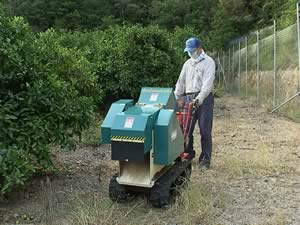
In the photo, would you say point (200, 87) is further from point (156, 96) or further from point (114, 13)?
point (114, 13)

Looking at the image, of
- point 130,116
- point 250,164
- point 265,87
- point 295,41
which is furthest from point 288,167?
point 265,87

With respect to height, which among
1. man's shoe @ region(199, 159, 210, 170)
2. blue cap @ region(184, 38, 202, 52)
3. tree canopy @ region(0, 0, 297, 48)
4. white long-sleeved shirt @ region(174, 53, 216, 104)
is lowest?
man's shoe @ region(199, 159, 210, 170)

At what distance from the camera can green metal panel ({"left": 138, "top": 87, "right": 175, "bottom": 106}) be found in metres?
4.87

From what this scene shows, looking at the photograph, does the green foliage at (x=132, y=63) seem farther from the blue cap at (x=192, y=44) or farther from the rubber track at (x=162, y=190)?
the rubber track at (x=162, y=190)

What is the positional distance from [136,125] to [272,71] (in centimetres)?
986

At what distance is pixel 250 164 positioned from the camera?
632 cm

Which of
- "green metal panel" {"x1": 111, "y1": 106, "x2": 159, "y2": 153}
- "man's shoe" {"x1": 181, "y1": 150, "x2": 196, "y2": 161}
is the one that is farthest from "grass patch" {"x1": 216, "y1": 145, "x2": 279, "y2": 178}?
"green metal panel" {"x1": 111, "y1": 106, "x2": 159, "y2": 153}

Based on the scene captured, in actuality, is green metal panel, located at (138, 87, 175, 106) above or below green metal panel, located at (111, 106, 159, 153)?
above

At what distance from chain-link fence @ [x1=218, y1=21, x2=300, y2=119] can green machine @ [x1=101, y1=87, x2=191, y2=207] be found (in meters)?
6.17

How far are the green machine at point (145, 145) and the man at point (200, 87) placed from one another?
1.13 m

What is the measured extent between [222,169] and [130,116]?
2186 millimetres

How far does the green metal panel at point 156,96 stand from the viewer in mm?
4871

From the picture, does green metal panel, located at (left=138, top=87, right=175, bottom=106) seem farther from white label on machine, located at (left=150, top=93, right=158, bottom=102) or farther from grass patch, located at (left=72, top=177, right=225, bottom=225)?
grass patch, located at (left=72, top=177, right=225, bottom=225)

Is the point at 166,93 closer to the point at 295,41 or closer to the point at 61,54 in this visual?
the point at 61,54
